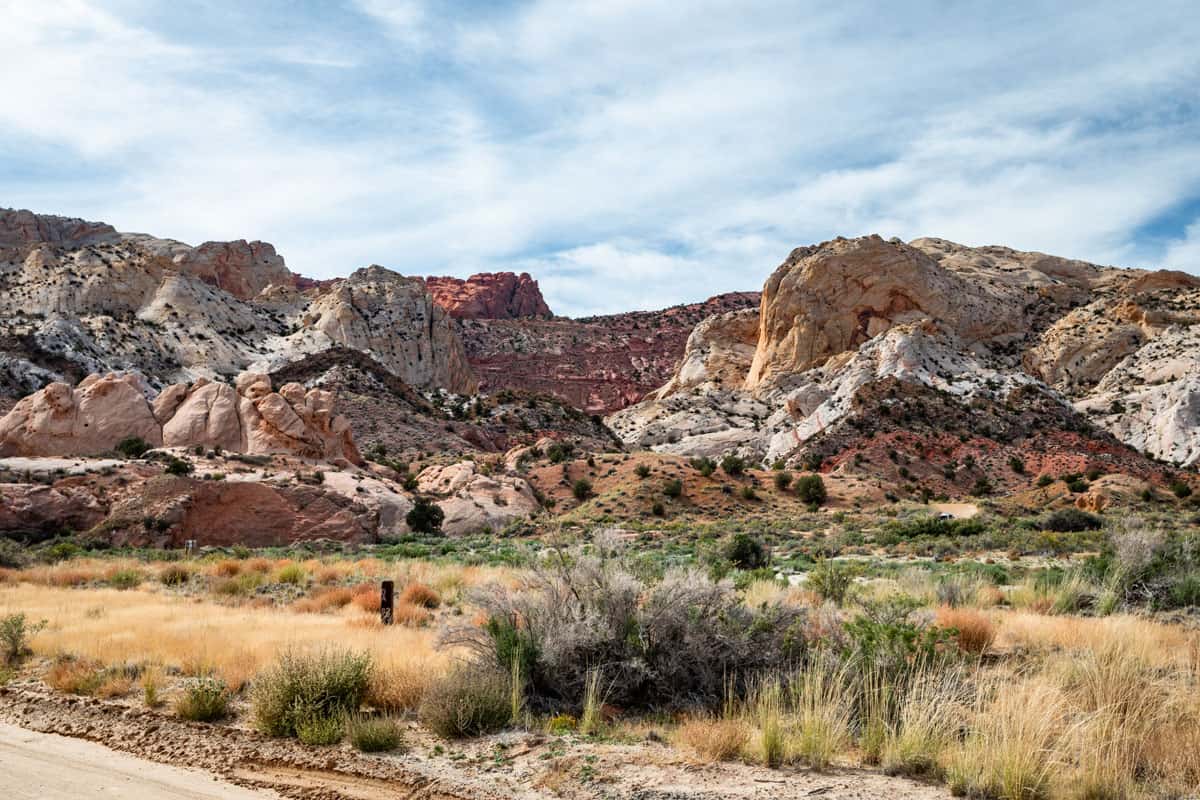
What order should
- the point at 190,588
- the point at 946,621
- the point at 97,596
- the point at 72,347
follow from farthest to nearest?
1. the point at 72,347
2. the point at 190,588
3. the point at 97,596
4. the point at 946,621

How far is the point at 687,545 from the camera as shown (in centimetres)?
2783

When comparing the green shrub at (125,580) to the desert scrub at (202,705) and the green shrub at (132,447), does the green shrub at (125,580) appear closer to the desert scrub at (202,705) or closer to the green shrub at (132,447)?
the desert scrub at (202,705)

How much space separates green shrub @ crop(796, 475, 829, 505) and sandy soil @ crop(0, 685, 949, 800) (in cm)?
3678

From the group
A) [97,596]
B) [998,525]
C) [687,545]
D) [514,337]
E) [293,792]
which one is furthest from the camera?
[514,337]

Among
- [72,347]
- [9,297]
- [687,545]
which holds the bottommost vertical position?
[687,545]

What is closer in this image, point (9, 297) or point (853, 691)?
point (853, 691)

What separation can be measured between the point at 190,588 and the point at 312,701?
12.0 meters

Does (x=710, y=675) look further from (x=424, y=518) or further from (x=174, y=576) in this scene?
(x=424, y=518)

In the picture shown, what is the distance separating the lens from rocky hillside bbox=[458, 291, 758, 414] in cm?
12700

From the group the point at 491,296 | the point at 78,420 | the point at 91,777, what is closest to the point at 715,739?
the point at 91,777

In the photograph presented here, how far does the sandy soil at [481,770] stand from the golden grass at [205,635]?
5.05 ft

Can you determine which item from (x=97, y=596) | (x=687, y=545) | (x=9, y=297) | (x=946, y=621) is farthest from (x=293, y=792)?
(x=9, y=297)

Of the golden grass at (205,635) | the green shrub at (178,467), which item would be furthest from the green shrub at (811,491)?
the golden grass at (205,635)

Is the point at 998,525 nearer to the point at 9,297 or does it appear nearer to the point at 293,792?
the point at 293,792
